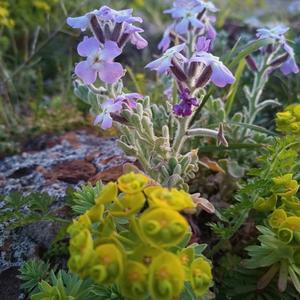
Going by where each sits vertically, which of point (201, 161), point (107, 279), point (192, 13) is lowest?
point (201, 161)

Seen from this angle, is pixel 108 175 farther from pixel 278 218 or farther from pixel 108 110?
pixel 278 218

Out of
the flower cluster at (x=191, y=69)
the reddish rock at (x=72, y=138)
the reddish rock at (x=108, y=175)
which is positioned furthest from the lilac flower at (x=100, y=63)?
the reddish rock at (x=72, y=138)

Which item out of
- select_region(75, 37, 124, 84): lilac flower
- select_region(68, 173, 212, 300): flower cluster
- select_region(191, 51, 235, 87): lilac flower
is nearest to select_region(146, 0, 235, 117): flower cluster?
select_region(191, 51, 235, 87): lilac flower

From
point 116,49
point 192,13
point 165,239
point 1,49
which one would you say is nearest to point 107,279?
point 165,239

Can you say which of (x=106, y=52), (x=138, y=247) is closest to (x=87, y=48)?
(x=106, y=52)

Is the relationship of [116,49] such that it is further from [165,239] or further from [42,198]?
[165,239]

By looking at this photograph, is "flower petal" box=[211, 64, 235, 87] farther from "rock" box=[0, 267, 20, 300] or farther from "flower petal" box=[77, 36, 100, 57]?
"rock" box=[0, 267, 20, 300]

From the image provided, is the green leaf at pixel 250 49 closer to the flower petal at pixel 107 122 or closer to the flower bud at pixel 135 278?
the flower petal at pixel 107 122
